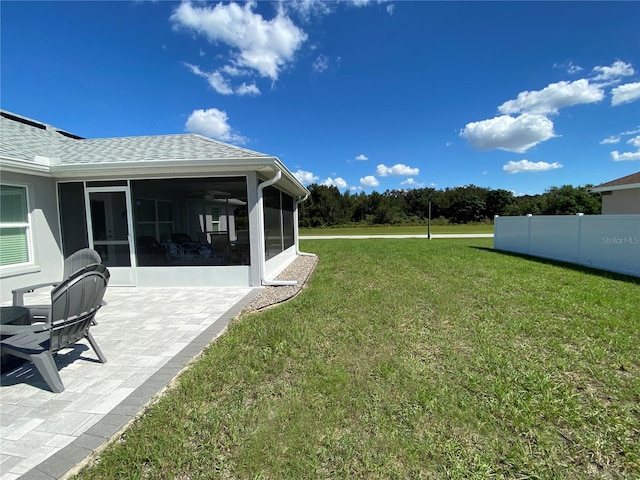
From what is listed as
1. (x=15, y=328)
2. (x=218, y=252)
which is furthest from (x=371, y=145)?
(x=15, y=328)

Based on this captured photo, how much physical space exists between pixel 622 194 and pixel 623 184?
0.75m

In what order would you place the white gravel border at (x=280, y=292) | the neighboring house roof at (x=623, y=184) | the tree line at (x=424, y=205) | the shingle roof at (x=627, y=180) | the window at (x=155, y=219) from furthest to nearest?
the tree line at (x=424, y=205) → the shingle roof at (x=627, y=180) → the neighboring house roof at (x=623, y=184) → the window at (x=155, y=219) → the white gravel border at (x=280, y=292)

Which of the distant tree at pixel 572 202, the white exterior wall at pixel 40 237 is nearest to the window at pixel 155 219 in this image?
the white exterior wall at pixel 40 237

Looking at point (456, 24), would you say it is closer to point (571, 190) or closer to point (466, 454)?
point (466, 454)

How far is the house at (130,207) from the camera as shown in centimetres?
632

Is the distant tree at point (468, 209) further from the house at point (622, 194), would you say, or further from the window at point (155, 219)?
the window at point (155, 219)

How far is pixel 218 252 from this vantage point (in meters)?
7.76

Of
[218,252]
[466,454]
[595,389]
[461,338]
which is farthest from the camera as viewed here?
[218,252]

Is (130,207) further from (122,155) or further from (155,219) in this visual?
(122,155)

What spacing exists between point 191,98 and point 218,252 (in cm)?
960

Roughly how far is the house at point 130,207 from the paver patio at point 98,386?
1.98 m

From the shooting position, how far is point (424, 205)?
185 feet

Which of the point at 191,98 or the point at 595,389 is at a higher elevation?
the point at 191,98

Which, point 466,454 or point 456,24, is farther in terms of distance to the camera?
point 456,24
